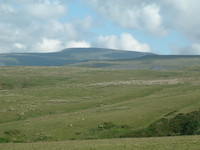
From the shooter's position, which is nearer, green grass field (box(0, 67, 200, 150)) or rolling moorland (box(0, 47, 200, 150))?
rolling moorland (box(0, 47, 200, 150))

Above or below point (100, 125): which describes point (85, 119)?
above

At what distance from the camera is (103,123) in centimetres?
4828

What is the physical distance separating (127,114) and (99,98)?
26676mm

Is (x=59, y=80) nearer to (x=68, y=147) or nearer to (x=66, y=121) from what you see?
(x=66, y=121)

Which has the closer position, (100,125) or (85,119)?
(100,125)

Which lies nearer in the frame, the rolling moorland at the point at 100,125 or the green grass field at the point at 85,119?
the rolling moorland at the point at 100,125

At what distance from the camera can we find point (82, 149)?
31.3 m

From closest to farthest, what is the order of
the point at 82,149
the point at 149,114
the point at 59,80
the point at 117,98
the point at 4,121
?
the point at 82,149 → the point at 149,114 → the point at 4,121 → the point at 117,98 → the point at 59,80

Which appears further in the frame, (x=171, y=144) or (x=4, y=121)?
(x=4, y=121)

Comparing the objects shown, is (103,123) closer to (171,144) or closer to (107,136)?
(107,136)

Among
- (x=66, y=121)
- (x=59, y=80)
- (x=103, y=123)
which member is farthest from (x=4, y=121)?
(x=59, y=80)

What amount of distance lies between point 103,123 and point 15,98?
34.6 metres

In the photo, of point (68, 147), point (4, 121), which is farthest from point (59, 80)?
point (68, 147)

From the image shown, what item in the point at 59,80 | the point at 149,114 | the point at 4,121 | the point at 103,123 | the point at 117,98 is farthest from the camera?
the point at 59,80
